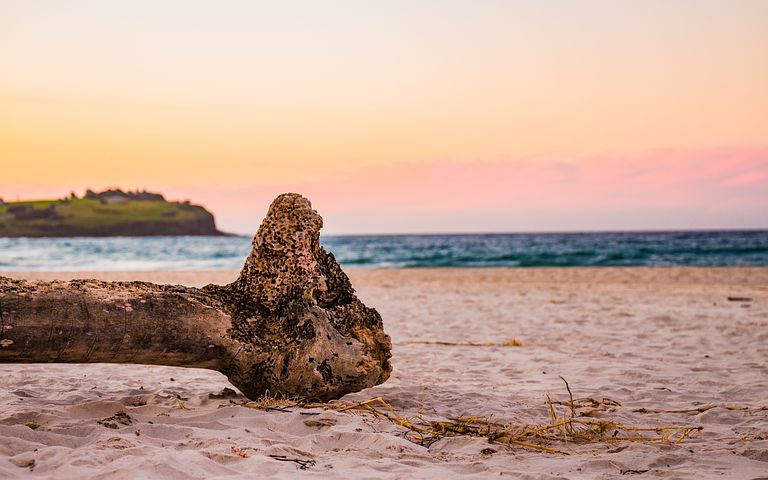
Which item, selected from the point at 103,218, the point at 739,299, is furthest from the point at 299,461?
the point at 103,218

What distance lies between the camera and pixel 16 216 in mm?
80188

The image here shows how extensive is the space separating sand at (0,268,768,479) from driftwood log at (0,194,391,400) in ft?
1.16

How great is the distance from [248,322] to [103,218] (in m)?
88.3

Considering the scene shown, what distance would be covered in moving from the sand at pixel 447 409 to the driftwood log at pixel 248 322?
14.0 inches

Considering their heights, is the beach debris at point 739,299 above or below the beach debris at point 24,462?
below

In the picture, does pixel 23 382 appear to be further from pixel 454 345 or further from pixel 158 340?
pixel 454 345

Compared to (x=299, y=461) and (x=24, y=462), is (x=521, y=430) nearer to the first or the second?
(x=299, y=461)

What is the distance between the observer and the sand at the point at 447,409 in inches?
133

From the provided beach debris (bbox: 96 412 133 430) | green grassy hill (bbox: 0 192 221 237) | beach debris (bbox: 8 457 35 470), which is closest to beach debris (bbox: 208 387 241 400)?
beach debris (bbox: 96 412 133 430)

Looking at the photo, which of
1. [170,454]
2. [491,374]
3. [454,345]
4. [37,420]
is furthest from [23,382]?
[454,345]

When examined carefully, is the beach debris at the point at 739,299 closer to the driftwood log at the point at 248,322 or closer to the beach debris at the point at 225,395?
the driftwood log at the point at 248,322

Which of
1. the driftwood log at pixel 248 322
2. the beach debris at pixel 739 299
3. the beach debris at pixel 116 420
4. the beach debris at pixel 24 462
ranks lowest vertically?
the beach debris at pixel 739 299

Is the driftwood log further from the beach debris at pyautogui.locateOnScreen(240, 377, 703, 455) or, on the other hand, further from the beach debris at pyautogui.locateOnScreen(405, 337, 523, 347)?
the beach debris at pyautogui.locateOnScreen(405, 337, 523, 347)

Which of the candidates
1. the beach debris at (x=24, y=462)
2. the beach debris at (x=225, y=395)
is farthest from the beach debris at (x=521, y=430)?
the beach debris at (x=24, y=462)
